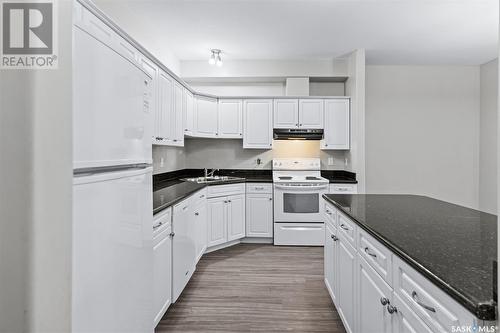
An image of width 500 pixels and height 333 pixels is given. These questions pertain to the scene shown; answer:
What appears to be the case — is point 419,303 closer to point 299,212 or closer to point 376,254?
point 376,254

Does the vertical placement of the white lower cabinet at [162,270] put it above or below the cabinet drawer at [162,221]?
below

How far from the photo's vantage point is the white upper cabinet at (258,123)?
181 inches

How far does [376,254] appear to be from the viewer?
4.64 ft

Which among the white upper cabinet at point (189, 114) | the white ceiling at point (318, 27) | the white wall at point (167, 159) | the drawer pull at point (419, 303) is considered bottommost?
the drawer pull at point (419, 303)

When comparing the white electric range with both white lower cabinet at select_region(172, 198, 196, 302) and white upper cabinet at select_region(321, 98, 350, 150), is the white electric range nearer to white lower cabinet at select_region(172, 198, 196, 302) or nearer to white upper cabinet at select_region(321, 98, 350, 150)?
white upper cabinet at select_region(321, 98, 350, 150)

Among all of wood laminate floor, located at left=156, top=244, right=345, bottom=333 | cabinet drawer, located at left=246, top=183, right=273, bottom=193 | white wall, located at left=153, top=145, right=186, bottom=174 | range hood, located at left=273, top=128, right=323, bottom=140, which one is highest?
range hood, located at left=273, top=128, right=323, bottom=140

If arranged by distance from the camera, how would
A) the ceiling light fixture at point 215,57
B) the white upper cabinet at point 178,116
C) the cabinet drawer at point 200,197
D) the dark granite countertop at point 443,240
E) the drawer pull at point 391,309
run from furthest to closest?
the ceiling light fixture at point 215,57, the white upper cabinet at point 178,116, the cabinet drawer at point 200,197, the drawer pull at point 391,309, the dark granite countertop at point 443,240

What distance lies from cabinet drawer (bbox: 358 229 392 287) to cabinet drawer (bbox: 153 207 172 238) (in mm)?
1269

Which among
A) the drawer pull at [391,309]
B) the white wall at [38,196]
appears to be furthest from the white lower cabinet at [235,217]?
the white wall at [38,196]

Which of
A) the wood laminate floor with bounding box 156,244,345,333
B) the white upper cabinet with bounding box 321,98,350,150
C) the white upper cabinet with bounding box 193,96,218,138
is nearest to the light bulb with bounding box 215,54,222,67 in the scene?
the white upper cabinet with bounding box 193,96,218,138

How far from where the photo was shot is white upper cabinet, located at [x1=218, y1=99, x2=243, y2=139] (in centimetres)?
462

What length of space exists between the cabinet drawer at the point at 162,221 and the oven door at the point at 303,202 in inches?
89.7

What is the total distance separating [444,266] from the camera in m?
0.96

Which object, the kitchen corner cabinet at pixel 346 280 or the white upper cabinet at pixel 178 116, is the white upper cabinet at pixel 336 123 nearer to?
the white upper cabinet at pixel 178 116
